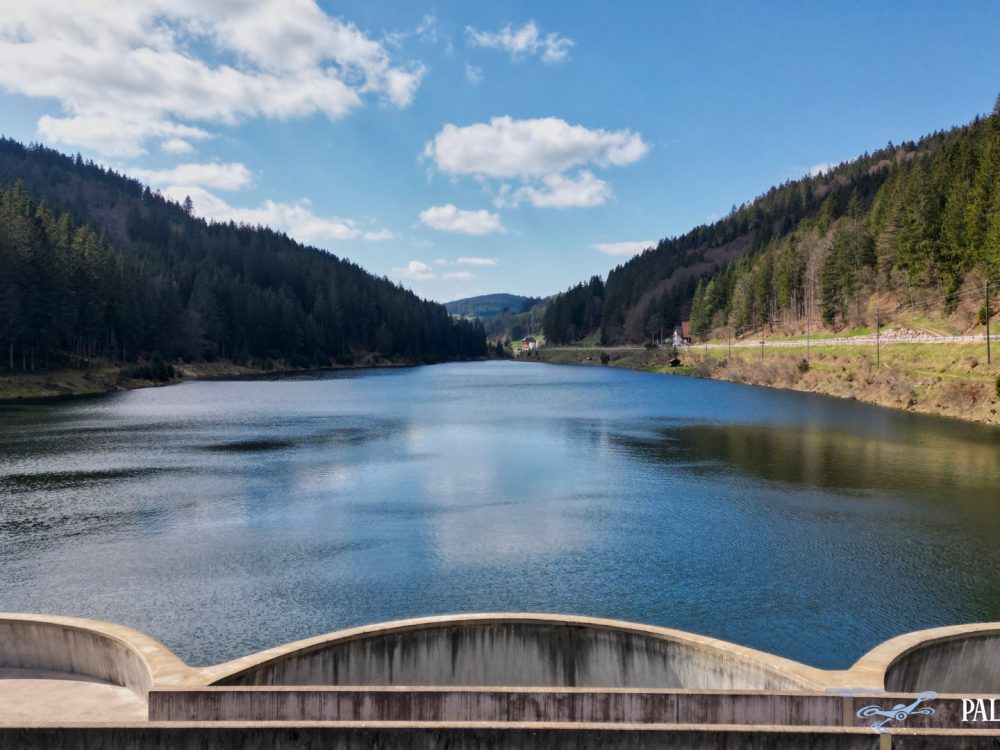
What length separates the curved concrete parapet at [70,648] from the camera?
14.0 meters

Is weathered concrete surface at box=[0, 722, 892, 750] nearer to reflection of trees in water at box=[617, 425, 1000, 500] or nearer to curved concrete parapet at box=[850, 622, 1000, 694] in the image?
curved concrete parapet at box=[850, 622, 1000, 694]

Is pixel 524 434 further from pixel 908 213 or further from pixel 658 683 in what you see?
pixel 908 213

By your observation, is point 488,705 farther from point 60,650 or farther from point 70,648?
point 60,650

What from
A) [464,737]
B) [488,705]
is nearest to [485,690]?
[488,705]

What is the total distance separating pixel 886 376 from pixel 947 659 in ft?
286

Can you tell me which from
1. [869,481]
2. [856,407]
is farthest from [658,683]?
[856,407]

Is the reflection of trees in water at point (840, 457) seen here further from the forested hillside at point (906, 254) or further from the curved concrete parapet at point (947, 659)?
the forested hillside at point (906, 254)

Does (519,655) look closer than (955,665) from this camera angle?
No

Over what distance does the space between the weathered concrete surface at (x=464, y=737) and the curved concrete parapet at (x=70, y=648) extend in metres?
4.35

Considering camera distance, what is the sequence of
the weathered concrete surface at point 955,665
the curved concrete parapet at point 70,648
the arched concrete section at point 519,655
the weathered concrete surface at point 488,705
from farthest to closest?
the arched concrete section at point 519,655 → the weathered concrete surface at point 955,665 → the curved concrete parapet at point 70,648 → the weathered concrete surface at point 488,705

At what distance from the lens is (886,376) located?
9125 centimetres

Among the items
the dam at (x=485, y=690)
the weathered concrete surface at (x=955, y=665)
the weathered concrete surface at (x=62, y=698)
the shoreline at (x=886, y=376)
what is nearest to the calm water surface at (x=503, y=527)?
the weathered concrete surface at (x=955, y=665)

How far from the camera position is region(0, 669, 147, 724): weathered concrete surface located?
12.9 metres

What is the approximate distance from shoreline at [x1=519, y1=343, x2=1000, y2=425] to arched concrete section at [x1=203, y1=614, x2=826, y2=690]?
67.2 m
